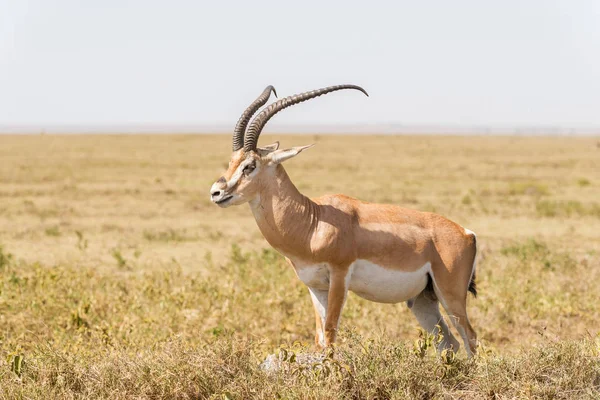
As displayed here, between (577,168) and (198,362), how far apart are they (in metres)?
40.5

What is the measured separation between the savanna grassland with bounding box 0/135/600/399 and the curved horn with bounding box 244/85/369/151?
5.14 ft

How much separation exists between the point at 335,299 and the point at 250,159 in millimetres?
1304

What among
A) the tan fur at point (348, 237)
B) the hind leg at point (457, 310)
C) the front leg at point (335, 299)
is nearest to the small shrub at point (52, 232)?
the tan fur at point (348, 237)

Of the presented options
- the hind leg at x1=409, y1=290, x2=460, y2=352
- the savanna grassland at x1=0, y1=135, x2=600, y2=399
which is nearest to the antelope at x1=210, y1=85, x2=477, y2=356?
the hind leg at x1=409, y1=290, x2=460, y2=352

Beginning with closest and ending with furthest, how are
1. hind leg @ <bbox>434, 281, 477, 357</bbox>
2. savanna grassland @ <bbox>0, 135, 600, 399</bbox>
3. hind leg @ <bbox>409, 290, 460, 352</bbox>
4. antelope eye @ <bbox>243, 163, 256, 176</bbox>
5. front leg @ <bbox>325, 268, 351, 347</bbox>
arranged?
savanna grassland @ <bbox>0, 135, 600, 399</bbox>, front leg @ <bbox>325, 268, 351, 347</bbox>, antelope eye @ <bbox>243, 163, 256, 176</bbox>, hind leg @ <bbox>434, 281, 477, 357</bbox>, hind leg @ <bbox>409, 290, 460, 352</bbox>

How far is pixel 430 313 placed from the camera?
7.01 metres

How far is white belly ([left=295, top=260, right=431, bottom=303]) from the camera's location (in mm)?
6270

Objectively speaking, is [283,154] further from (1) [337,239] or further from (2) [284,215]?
(1) [337,239]

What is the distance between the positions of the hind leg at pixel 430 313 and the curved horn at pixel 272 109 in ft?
6.50

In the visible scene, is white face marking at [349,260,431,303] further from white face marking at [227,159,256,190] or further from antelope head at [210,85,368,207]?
white face marking at [227,159,256,190]

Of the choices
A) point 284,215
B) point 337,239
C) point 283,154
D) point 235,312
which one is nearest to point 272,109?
point 283,154

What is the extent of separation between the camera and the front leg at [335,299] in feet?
20.1

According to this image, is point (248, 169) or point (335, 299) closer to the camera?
point (335, 299)

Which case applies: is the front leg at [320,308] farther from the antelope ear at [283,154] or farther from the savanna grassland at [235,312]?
the antelope ear at [283,154]
